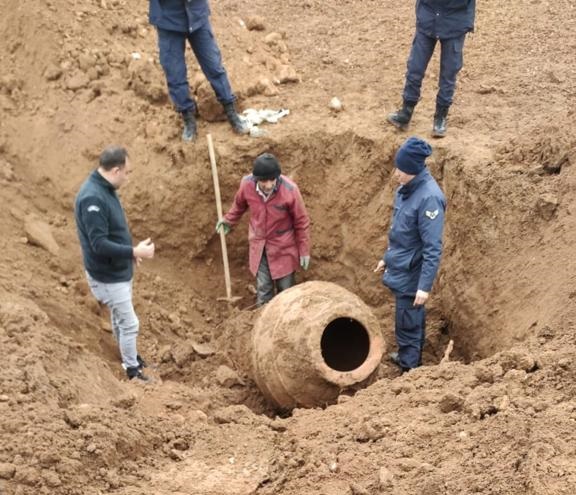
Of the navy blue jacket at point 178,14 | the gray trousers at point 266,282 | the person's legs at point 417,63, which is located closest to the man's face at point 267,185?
the gray trousers at point 266,282

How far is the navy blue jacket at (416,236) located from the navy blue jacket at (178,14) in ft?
8.87

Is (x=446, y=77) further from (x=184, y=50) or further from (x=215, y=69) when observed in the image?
(x=184, y=50)

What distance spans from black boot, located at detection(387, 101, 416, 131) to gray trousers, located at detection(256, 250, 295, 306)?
1835 millimetres

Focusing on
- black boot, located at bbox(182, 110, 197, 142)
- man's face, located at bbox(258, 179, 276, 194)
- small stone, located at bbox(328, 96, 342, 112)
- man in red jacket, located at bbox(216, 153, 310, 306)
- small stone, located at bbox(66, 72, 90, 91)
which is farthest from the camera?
small stone, located at bbox(66, 72, 90, 91)

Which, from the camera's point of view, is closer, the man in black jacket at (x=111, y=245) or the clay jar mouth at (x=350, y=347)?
the man in black jacket at (x=111, y=245)

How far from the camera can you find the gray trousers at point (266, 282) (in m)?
7.50

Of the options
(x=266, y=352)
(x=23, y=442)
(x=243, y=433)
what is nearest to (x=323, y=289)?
(x=266, y=352)

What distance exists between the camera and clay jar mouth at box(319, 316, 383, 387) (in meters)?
5.82

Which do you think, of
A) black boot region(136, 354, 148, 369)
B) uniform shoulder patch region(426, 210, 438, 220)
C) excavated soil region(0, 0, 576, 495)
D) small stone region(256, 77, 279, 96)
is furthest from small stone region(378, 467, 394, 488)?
small stone region(256, 77, 279, 96)

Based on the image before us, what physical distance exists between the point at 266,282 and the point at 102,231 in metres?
2.33

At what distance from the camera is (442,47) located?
7293 millimetres

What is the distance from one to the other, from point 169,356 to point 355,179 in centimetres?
253

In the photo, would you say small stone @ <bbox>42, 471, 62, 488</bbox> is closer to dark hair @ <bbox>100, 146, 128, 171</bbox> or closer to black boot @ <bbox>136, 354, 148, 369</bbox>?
dark hair @ <bbox>100, 146, 128, 171</bbox>

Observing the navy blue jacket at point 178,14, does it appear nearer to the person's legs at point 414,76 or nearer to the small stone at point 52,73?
the small stone at point 52,73
